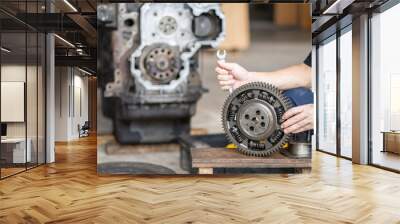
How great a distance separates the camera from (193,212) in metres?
3.32

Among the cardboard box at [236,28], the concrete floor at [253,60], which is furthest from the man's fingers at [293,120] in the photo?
the cardboard box at [236,28]

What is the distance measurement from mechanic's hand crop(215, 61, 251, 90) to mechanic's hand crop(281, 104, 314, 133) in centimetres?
66

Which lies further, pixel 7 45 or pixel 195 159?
pixel 7 45

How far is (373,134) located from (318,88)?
106 inches

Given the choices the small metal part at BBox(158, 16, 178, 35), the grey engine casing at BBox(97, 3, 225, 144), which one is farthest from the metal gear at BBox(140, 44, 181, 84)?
the small metal part at BBox(158, 16, 178, 35)

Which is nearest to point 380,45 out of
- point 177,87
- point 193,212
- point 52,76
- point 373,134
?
point 373,134

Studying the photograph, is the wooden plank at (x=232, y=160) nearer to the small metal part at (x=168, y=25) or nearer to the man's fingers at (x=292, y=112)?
the man's fingers at (x=292, y=112)

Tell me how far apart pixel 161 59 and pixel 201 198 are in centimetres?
179

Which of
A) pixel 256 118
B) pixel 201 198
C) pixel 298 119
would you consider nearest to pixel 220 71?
pixel 256 118

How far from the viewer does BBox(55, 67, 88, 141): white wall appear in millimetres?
12008

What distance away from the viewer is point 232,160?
470 centimetres

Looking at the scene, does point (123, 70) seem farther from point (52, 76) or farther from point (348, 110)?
point (348, 110)

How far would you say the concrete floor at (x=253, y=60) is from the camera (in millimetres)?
4711

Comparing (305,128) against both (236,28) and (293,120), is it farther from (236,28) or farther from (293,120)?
(236,28)
